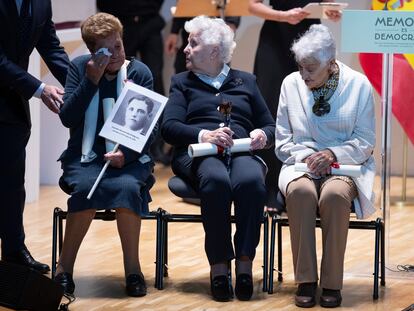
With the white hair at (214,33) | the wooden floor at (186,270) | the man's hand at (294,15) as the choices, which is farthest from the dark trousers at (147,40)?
the white hair at (214,33)

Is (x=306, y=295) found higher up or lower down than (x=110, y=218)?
lower down

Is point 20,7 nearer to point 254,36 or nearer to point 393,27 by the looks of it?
point 393,27

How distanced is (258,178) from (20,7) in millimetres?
1397

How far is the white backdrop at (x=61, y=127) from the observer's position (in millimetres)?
7348

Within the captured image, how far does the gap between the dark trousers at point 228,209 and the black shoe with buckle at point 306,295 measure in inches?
10.9

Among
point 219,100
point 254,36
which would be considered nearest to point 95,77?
point 219,100

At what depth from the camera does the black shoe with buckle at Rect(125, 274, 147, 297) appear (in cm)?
491

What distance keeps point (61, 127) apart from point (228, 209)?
3218mm

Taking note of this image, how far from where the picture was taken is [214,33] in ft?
17.0

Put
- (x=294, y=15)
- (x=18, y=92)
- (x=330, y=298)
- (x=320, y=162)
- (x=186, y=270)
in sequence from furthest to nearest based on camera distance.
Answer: (x=294, y=15) → (x=186, y=270) → (x=18, y=92) → (x=320, y=162) → (x=330, y=298)

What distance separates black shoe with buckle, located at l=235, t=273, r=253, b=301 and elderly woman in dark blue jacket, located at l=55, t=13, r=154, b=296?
0.44 meters

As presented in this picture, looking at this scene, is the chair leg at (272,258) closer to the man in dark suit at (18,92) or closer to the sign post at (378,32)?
the sign post at (378,32)

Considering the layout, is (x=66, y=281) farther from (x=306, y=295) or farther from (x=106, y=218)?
(x=306, y=295)

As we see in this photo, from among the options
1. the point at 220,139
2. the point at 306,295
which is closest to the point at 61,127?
the point at 220,139
